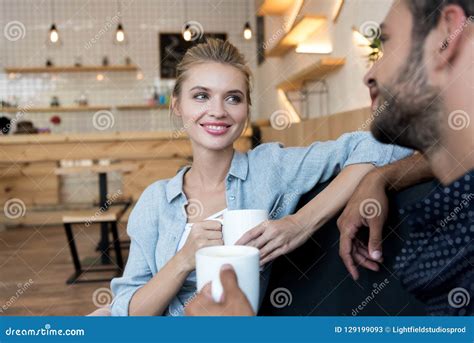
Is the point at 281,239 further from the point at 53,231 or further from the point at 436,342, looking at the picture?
the point at 53,231

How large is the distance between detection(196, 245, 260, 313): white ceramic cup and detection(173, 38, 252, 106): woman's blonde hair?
0.30 m

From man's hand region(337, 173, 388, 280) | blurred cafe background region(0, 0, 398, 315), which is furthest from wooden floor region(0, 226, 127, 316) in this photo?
man's hand region(337, 173, 388, 280)

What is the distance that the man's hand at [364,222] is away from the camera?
22.0 inches

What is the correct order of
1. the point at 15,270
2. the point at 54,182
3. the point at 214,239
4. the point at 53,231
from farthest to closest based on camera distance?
the point at 54,182 < the point at 53,231 < the point at 15,270 < the point at 214,239

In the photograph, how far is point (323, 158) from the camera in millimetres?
642

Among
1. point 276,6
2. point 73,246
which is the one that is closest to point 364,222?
point 276,6

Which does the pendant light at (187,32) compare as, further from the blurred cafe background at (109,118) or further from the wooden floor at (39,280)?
the wooden floor at (39,280)

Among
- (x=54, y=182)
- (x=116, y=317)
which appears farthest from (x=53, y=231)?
(x=116, y=317)

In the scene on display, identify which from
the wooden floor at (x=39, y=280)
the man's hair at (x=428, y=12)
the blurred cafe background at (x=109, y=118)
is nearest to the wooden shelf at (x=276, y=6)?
the blurred cafe background at (x=109, y=118)

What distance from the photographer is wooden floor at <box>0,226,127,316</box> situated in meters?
0.82

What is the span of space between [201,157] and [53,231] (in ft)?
4.04

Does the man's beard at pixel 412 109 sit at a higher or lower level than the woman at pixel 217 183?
higher

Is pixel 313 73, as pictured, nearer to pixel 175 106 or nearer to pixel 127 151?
pixel 175 106

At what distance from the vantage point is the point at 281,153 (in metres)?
0.67
